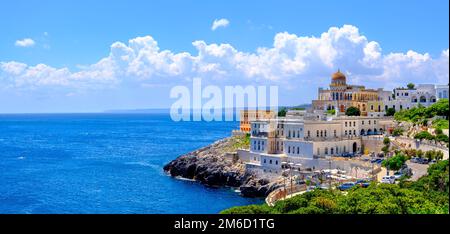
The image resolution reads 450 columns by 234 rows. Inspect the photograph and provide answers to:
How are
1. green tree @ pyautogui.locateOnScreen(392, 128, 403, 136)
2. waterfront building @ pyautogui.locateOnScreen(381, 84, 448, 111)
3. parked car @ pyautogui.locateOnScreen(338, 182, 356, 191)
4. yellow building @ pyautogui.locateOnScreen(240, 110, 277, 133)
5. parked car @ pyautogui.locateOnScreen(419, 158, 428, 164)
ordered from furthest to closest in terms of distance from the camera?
yellow building @ pyautogui.locateOnScreen(240, 110, 277, 133)
waterfront building @ pyautogui.locateOnScreen(381, 84, 448, 111)
green tree @ pyautogui.locateOnScreen(392, 128, 403, 136)
parked car @ pyautogui.locateOnScreen(419, 158, 428, 164)
parked car @ pyautogui.locateOnScreen(338, 182, 356, 191)

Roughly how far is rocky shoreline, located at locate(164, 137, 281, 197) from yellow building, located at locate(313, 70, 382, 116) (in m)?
13.6

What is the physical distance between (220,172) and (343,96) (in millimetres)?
21643

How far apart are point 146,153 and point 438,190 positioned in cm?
5084

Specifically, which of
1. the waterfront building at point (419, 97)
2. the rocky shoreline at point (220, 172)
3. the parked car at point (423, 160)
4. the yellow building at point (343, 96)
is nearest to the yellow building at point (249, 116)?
the yellow building at point (343, 96)

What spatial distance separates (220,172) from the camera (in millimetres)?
46844

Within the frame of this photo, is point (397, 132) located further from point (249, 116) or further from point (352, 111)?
point (249, 116)

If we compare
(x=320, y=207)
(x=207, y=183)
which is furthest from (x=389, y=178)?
(x=207, y=183)

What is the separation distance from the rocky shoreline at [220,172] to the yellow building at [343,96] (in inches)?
536

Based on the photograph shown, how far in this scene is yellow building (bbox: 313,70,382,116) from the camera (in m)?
59.4

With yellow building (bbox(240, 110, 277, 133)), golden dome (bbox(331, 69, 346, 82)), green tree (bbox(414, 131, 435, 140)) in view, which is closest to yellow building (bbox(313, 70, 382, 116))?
golden dome (bbox(331, 69, 346, 82))

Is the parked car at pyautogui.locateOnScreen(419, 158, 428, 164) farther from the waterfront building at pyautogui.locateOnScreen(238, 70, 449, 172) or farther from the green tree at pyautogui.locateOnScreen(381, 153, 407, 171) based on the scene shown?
the waterfront building at pyautogui.locateOnScreen(238, 70, 449, 172)

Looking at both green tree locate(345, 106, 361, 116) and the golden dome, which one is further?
the golden dome
